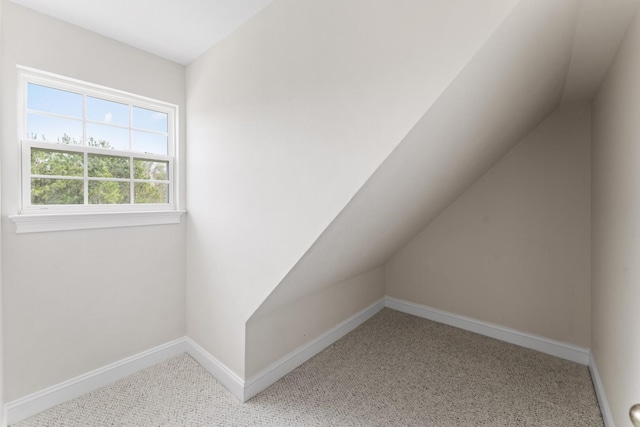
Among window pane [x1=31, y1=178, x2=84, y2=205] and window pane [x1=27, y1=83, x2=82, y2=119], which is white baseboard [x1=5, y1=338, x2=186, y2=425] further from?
window pane [x1=27, y1=83, x2=82, y2=119]

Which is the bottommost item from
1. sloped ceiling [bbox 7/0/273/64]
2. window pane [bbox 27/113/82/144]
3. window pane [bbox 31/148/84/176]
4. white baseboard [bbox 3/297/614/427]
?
white baseboard [bbox 3/297/614/427]

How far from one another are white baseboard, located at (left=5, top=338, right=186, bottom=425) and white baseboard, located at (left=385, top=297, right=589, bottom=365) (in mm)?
2179

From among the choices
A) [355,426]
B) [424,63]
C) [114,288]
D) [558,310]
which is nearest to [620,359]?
[558,310]

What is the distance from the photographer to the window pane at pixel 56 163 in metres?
1.67

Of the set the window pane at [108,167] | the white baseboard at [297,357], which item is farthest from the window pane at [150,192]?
the white baseboard at [297,357]

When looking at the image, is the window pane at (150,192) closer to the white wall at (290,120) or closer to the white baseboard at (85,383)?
the white wall at (290,120)

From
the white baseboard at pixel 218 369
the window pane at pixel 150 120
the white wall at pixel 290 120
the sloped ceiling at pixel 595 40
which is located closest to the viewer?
the white wall at pixel 290 120

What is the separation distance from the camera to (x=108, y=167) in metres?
1.94

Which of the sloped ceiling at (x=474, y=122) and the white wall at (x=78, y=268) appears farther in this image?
the white wall at (x=78, y=268)

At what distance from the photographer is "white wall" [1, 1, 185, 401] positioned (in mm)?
1545

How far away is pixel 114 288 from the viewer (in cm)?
191

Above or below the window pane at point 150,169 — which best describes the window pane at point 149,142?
above

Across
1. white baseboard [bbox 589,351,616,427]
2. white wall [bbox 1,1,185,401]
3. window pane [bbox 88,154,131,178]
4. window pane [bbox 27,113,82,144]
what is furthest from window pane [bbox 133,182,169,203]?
white baseboard [bbox 589,351,616,427]

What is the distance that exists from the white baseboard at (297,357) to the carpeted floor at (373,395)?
47 mm
